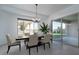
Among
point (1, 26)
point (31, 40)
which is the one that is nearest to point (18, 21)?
point (1, 26)

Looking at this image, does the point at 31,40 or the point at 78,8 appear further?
the point at 78,8

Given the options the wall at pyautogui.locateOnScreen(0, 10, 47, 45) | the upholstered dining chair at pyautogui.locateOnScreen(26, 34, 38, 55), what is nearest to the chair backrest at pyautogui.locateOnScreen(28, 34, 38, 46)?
the upholstered dining chair at pyautogui.locateOnScreen(26, 34, 38, 55)

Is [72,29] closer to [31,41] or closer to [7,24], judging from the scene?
[31,41]

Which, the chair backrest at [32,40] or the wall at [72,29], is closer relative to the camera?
the chair backrest at [32,40]

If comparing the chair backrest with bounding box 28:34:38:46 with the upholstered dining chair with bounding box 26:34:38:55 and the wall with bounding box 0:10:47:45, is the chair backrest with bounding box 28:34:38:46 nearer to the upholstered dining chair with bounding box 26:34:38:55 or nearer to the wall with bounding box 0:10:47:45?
the upholstered dining chair with bounding box 26:34:38:55

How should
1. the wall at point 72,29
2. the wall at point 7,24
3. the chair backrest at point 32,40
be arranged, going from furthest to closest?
the wall at point 7,24, the wall at point 72,29, the chair backrest at point 32,40

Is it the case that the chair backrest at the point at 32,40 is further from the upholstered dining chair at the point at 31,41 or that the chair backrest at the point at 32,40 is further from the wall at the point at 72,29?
the wall at the point at 72,29

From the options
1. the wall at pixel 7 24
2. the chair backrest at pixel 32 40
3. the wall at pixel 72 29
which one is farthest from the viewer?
the wall at pixel 7 24

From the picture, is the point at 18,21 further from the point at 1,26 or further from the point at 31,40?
the point at 31,40

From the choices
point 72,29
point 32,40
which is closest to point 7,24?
point 32,40

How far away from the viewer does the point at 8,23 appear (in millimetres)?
5762

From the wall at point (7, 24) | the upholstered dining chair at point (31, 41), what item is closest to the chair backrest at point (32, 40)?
the upholstered dining chair at point (31, 41)

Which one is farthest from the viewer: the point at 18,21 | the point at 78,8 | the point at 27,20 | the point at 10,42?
the point at 27,20
